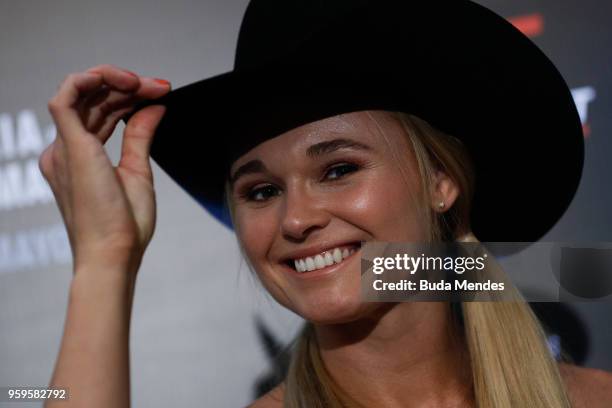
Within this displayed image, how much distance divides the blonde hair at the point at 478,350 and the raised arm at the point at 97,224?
17.4 inches

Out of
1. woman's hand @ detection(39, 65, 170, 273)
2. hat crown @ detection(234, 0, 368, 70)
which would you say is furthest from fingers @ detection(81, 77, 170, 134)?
hat crown @ detection(234, 0, 368, 70)

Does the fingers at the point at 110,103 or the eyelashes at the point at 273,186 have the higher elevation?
the fingers at the point at 110,103

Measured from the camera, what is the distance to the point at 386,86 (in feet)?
4.75

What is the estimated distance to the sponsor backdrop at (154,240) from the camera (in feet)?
6.91

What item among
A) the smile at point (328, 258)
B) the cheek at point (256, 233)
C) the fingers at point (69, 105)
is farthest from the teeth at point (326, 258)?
the fingers at point (69, 105)

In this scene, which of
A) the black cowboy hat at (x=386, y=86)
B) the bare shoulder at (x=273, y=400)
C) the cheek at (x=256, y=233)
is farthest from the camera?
the bare shoulder at (x=273, y=400)

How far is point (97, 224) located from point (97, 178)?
0.26 feet

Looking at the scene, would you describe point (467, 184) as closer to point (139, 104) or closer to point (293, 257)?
point (293, 257)

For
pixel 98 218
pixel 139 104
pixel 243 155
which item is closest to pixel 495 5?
pixel 243 155

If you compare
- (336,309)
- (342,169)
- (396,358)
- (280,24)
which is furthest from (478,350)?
(280,24)

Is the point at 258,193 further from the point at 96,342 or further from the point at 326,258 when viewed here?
the point at 96,342

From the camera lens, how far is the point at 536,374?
161 cm

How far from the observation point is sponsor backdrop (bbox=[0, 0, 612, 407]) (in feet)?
6.91

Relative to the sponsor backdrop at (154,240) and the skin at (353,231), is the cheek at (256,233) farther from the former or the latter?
the sponsor backdrop at (154,240)
